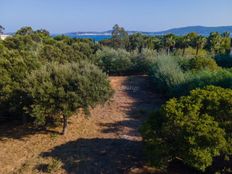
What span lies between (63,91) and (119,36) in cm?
3844

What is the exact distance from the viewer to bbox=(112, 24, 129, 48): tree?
1729 inches

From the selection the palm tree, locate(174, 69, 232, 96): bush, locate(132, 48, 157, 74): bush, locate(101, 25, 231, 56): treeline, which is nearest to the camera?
locate(174, 69, 232, 96): bush

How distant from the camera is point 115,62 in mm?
22453

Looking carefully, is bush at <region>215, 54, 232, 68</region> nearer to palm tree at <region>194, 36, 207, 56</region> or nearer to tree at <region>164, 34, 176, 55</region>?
palm tree at <region>194, 36, 207, 56</region>

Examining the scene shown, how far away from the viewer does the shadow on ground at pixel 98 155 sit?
696 centimetres

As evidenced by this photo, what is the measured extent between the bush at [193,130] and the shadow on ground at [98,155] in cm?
125

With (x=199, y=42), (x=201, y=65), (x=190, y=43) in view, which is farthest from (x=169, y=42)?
(x=201, y=65)

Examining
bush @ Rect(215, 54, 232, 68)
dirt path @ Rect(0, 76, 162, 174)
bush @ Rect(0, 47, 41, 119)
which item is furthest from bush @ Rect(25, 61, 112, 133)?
bush @ Rect(215, 54, 232, 68)

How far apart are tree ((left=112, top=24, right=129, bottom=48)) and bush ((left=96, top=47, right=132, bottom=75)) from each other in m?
21.0

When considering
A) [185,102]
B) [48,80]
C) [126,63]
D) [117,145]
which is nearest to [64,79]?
[48,80]

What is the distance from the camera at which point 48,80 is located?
340 inches

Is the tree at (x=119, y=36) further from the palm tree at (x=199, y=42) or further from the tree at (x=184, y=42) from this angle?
the palm tree at (x=199, y=42)

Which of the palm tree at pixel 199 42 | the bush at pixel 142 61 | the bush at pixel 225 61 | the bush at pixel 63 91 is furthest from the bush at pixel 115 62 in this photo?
the palm tree at pixel 199 42

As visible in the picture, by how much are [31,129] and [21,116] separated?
100 centimetres
